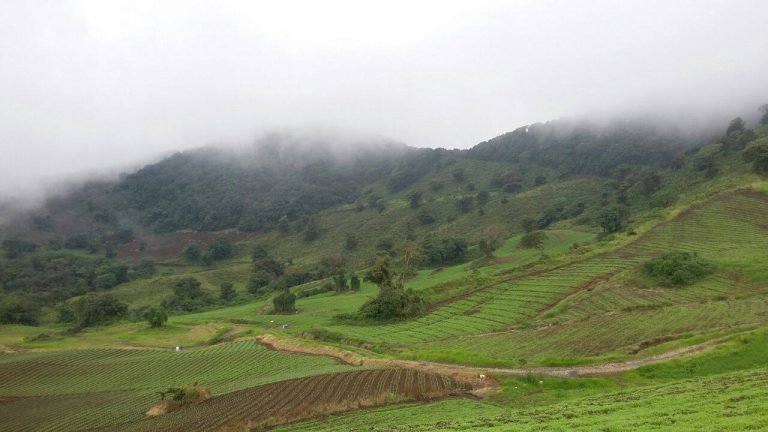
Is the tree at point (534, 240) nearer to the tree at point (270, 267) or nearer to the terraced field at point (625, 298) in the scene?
the terraced field at point (625, 298)

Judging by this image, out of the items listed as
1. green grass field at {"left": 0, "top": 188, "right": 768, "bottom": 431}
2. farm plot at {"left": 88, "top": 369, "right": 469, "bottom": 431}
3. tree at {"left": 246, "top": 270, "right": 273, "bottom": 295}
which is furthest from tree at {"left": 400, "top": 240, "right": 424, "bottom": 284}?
farm plot at {"left": 88, "top": 369, "right": 469, "bottom": 431}

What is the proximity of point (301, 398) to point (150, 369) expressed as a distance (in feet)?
103

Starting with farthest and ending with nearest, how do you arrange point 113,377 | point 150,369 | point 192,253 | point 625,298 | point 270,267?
point 192,253
point 270,267
point 625,298
point 150,369
point 113,377

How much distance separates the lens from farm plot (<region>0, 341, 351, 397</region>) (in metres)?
48.7

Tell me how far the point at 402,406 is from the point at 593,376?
14.8 m

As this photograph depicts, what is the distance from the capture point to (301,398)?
3506 centimetres

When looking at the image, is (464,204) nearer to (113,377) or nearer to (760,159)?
(760,159)

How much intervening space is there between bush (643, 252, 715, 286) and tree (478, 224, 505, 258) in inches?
1720

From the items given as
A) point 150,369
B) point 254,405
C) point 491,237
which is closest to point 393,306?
point 150,369

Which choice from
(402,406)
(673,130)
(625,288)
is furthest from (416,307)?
(673,130)

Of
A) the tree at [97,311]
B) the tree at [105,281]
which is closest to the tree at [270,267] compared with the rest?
the tree at [105,281]

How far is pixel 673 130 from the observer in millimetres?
187875

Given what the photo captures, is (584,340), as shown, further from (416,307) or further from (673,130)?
(673,130)

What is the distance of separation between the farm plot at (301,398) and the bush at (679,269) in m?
40.4
